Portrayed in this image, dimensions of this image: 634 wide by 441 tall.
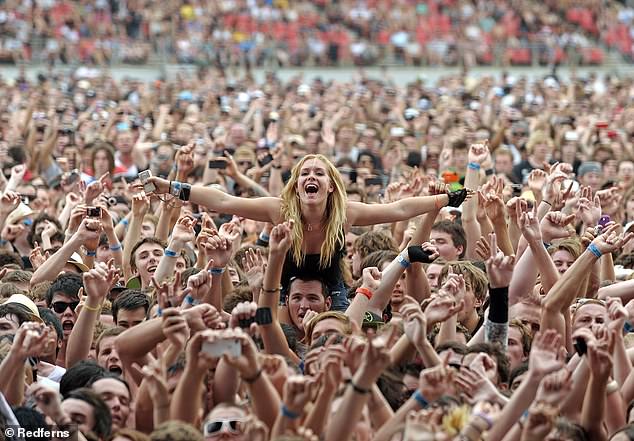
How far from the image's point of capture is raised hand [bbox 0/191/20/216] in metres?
9.23

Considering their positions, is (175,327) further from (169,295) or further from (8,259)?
(8,259)

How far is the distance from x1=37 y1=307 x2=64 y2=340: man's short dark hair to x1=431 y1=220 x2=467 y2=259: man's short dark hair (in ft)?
8.68

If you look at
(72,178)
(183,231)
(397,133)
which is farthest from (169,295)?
(397,133)

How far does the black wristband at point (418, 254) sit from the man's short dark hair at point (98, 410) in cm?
207

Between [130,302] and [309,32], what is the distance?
24230mm

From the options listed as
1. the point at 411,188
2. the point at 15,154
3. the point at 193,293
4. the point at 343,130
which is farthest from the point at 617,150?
the point at 193,293

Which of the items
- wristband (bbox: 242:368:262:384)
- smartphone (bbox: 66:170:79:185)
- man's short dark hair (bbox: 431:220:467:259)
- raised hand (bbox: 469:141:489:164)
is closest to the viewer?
wristband (bbox: 242:368:262:384)

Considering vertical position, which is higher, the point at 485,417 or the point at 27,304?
the point at 485,417

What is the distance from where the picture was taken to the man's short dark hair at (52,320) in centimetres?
699

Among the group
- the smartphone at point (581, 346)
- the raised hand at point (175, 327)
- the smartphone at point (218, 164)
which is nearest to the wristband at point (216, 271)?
the raised hand at point (175, 327)

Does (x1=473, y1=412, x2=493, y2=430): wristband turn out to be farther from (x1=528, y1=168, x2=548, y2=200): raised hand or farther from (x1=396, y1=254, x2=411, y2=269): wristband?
(x1=528, y1=168, x2=548, y2=200): raised hand

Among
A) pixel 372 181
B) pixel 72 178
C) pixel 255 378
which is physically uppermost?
pixel 255 378

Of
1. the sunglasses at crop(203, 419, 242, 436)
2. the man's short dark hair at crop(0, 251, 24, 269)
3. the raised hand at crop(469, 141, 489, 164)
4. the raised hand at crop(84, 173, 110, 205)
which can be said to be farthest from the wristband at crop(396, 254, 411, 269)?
the man's short dark hair at crop(0, 251, 24, 269)

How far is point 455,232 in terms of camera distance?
8.67 meters
